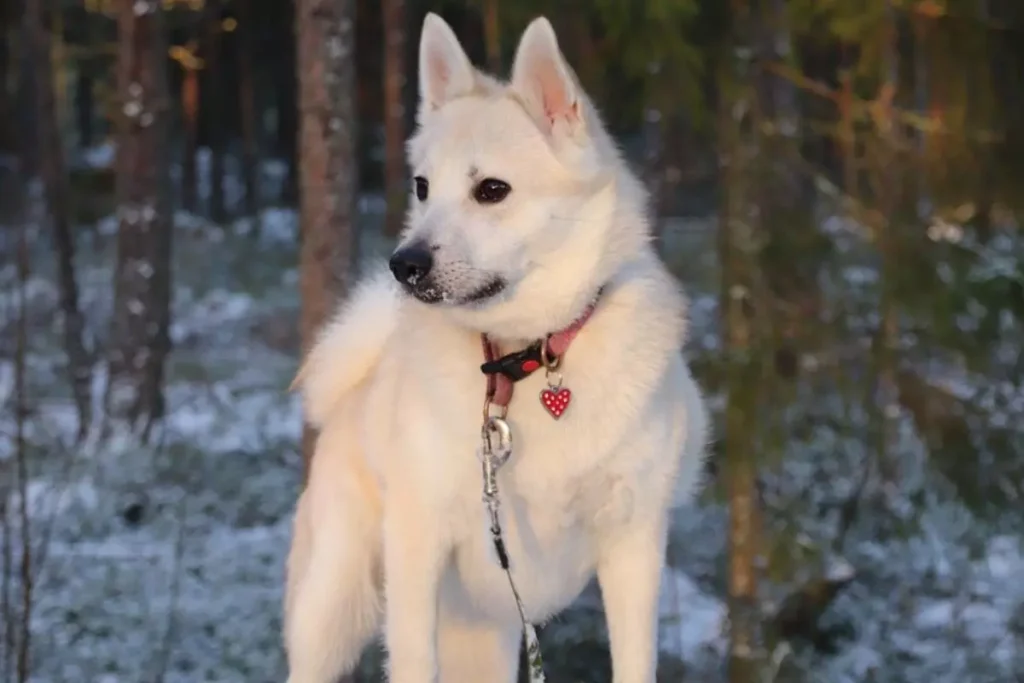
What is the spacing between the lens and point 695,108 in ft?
13.5

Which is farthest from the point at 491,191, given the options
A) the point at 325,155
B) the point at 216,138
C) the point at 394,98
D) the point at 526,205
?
the point at 216,138

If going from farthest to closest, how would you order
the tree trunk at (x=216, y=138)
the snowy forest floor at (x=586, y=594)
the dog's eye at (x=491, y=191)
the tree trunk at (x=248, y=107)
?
the tree trunk at (x=216, y=138), the tree trunk at (x=248, y=107), the snowy forest floor at (x=586, y=594), the dog's eye at (x=491, y=191)

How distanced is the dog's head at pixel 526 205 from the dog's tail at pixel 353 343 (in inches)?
15.0

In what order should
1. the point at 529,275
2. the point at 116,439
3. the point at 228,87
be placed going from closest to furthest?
1. the point at 529,275
2. the point at 116,439
3. the point at 228,87

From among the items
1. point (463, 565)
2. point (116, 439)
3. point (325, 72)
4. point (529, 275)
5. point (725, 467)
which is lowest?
point (116, 439)

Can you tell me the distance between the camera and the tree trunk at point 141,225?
696 cm

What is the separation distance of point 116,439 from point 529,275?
5.36m

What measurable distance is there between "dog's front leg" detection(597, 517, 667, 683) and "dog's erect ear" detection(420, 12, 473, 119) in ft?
4.01

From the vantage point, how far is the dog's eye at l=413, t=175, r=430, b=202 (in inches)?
105

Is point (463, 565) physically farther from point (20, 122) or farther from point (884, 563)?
point (20, 122)

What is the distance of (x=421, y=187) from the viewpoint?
2705mm

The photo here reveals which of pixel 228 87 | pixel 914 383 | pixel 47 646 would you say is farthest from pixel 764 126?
pixel 228 87

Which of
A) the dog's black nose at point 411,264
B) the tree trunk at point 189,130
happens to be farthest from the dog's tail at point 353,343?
the tree trunk at point 189,130

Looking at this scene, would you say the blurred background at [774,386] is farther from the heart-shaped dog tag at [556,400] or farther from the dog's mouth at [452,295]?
the heart-shaped dog tag at [556,400]
